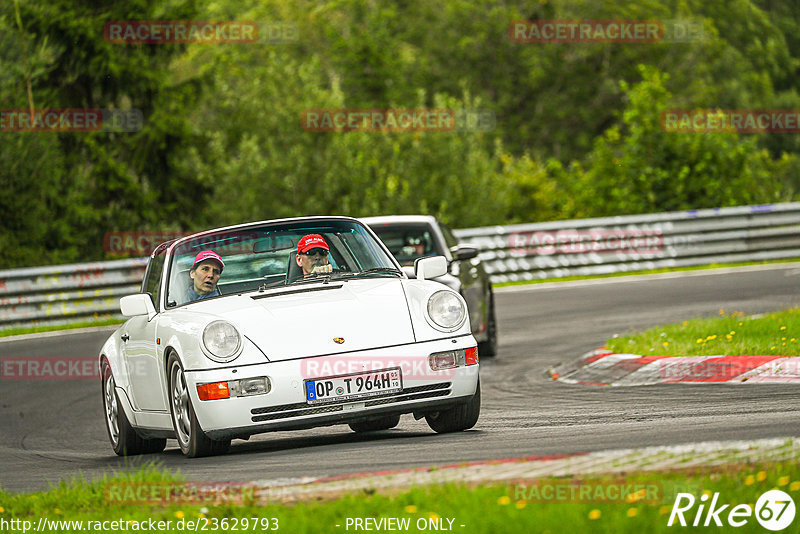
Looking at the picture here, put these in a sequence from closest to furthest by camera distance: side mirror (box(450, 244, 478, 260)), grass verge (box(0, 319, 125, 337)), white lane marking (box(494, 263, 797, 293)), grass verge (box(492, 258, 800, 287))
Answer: side mirror (box(450, 244, 478, 260))
grass verge (box(0, 319, 125, 337))
white lane marking (box(494, 263, 797, 293))
grass verge (box(492, 258, 800, 287))

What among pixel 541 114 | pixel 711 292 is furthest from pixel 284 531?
pixel 541 114

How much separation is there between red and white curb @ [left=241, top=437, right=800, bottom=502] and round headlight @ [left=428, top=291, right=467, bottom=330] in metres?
1.89

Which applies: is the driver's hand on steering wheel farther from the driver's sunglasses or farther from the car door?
the car door

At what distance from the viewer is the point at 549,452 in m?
6.84

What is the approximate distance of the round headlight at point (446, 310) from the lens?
329 inches

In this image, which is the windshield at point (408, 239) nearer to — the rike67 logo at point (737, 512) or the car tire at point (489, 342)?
the car tire at point (489, 342)

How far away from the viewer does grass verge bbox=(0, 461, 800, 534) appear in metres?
5.04

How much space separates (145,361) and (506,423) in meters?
2.44

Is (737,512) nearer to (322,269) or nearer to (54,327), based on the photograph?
(322,269)

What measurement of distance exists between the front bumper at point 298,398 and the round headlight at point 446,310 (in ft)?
0.87

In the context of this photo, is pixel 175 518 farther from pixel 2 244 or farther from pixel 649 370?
pixel 2 244

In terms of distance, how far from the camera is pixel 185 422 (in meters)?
8.44

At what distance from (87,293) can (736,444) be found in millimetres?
17606

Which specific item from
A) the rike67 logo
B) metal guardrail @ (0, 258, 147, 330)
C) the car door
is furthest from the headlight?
metal guardrail @ (0, 258, 147, 330)
